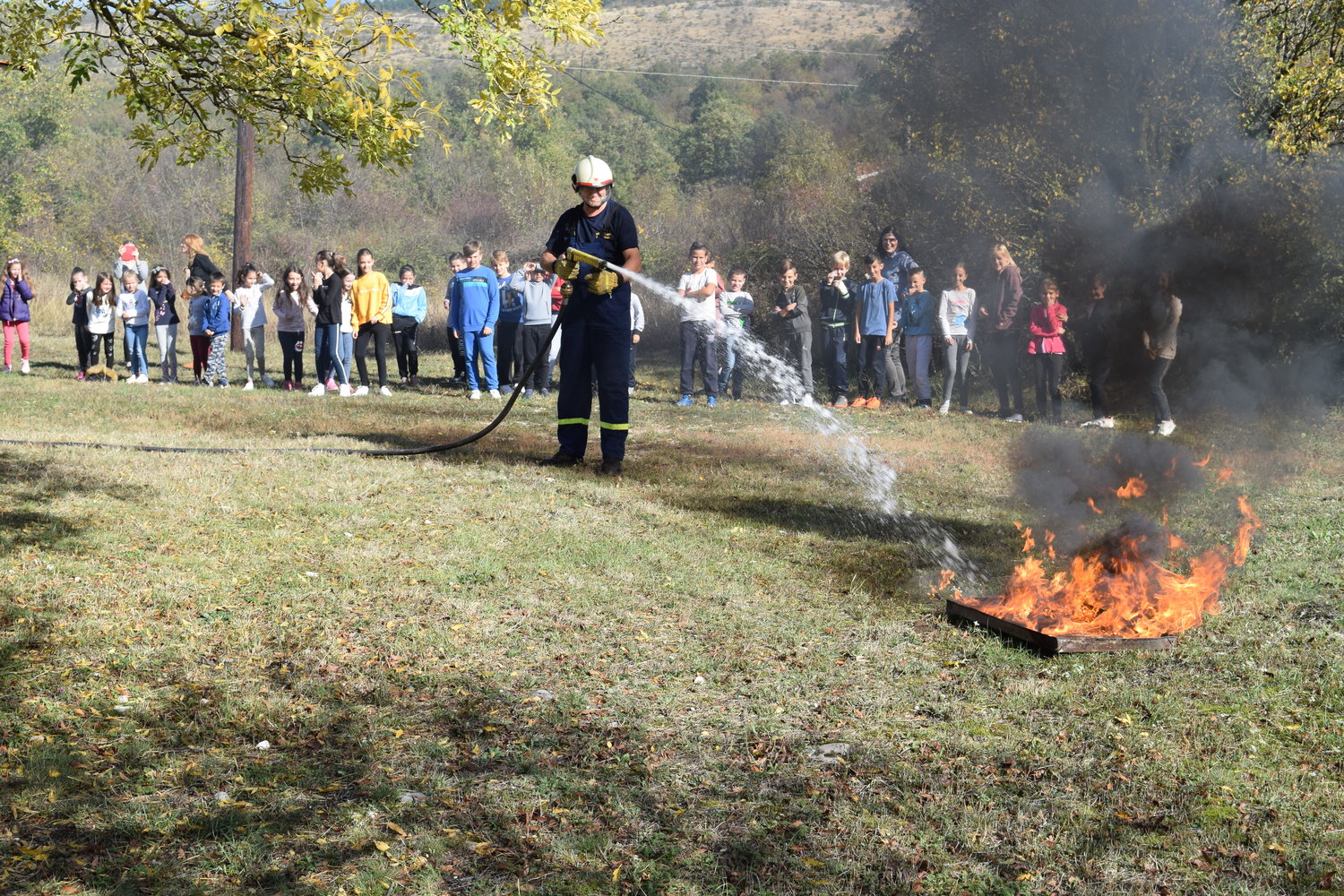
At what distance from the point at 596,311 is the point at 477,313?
6327mm

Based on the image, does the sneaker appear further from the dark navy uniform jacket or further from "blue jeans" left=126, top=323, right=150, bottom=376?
"blue jeans" left=126, top=323, right=150, bottom=376

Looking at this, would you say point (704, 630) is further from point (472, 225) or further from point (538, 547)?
point (472, 225)

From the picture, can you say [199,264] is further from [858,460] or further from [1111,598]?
[1111,598]

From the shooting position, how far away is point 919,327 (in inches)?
603

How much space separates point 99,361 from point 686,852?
19.0m

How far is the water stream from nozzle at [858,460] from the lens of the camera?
7398 mm

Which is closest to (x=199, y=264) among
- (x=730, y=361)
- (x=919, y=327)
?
(x=730, y=361)

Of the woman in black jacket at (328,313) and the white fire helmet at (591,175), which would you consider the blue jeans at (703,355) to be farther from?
the white fire helmet at (591,175)

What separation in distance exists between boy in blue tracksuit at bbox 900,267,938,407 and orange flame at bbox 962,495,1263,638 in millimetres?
9515

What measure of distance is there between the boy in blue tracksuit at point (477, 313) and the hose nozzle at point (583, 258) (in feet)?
21.0

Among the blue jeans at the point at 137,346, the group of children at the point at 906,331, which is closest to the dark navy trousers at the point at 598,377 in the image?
the group of children at the point at 906,331

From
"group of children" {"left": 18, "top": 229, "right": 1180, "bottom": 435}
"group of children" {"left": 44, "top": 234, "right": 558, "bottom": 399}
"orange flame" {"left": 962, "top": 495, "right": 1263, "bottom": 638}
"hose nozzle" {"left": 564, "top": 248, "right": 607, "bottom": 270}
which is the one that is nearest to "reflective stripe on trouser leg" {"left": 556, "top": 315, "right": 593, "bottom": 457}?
"hose nozzle" {"left": 564, "top": 248, "right": 607, "bottom": 270}

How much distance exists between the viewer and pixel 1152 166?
15.2m

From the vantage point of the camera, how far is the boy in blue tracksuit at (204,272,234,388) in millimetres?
15922
